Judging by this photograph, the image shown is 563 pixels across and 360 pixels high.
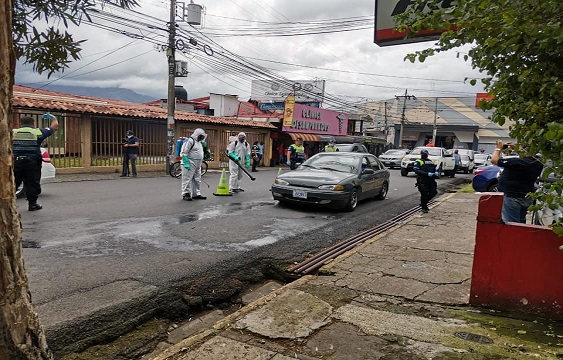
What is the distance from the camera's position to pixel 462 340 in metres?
3.57

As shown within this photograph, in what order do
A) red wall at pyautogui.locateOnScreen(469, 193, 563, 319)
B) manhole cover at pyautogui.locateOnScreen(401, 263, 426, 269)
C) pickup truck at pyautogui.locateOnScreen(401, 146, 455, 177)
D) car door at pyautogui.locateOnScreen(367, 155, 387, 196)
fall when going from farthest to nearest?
pickup truck at pyautogui.locateOnScreen(401, 146, 455, 177)
car door at pyautogui.locateOnScreen(367, 155, 387, 196)
manhole cover at pyautogui.locateOnScreen(401, 263, 426, 269)
red wall at pyautogui.locateOnScreen(469, 193, 563, 319)

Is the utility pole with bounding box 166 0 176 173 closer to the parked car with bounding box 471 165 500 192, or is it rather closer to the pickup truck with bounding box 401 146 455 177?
the pickup truck with bounding box 401 146 455 177

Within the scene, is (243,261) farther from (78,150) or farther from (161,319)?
(78,150)

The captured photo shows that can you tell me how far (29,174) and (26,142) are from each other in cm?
62

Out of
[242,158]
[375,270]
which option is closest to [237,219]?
[375,270]

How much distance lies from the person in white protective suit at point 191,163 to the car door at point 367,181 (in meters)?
4.08

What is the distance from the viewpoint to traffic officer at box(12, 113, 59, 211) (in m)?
8.17

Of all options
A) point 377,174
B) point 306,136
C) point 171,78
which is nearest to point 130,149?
point 171,78

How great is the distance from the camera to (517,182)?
6.00 metres

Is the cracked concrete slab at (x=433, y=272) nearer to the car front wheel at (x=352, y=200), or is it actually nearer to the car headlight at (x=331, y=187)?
the car headlight at (x=331, y=187)

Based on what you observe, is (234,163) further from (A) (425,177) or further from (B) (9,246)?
(B) (9,246)

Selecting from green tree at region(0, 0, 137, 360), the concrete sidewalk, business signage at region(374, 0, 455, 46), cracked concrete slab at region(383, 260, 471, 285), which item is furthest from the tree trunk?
business signage at region(374, 0, 455, 46)

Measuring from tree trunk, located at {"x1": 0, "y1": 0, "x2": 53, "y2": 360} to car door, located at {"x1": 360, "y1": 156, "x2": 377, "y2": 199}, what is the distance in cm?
933

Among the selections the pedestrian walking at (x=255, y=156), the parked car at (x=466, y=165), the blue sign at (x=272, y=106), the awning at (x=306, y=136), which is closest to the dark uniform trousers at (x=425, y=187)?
the pedestrian walking at (x=255, y=156)
